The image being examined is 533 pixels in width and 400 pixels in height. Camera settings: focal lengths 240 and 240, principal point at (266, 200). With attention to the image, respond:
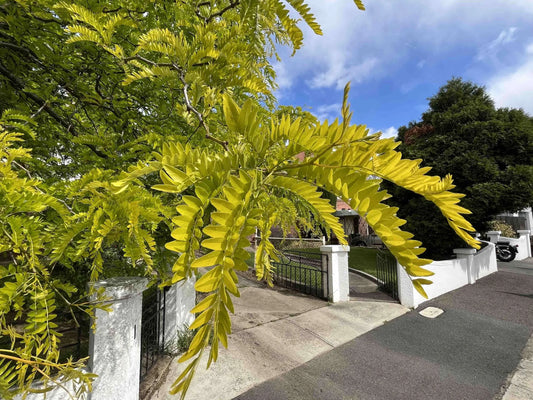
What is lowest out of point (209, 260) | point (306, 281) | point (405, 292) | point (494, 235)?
point (306, 281)

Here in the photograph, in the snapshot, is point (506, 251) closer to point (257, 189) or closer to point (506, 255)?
point (506, 255)

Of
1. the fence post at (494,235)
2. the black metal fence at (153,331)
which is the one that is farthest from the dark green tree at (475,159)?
the black metal fence at (153,331)

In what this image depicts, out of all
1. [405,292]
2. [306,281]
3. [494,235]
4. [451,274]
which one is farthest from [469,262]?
[494,235]

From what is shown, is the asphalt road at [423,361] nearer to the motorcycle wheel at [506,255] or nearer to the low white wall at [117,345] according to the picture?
the low white wall at [117,345]

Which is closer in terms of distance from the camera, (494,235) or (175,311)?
(175,311)

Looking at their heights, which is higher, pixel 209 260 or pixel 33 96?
pixel 33 96

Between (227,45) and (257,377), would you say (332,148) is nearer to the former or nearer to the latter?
(227,45)

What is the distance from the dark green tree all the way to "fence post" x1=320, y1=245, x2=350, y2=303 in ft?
18.3

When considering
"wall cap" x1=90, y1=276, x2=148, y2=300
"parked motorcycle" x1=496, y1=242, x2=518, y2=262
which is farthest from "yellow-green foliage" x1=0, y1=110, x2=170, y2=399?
"parked motorcycle" x1=496, y1=242, x2=518, y2=262

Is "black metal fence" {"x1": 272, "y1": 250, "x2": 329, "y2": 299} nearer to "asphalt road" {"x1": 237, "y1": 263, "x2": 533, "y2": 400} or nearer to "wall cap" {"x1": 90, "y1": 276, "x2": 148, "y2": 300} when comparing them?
"asphalt road" {"x1": 237, "y1": 263, "x2": 533, "y2": 400}

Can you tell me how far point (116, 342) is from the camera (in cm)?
232

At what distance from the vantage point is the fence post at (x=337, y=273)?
6520 mm

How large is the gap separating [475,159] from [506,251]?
6238mm

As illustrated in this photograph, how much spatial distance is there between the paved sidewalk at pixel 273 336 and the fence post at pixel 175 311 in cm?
40
